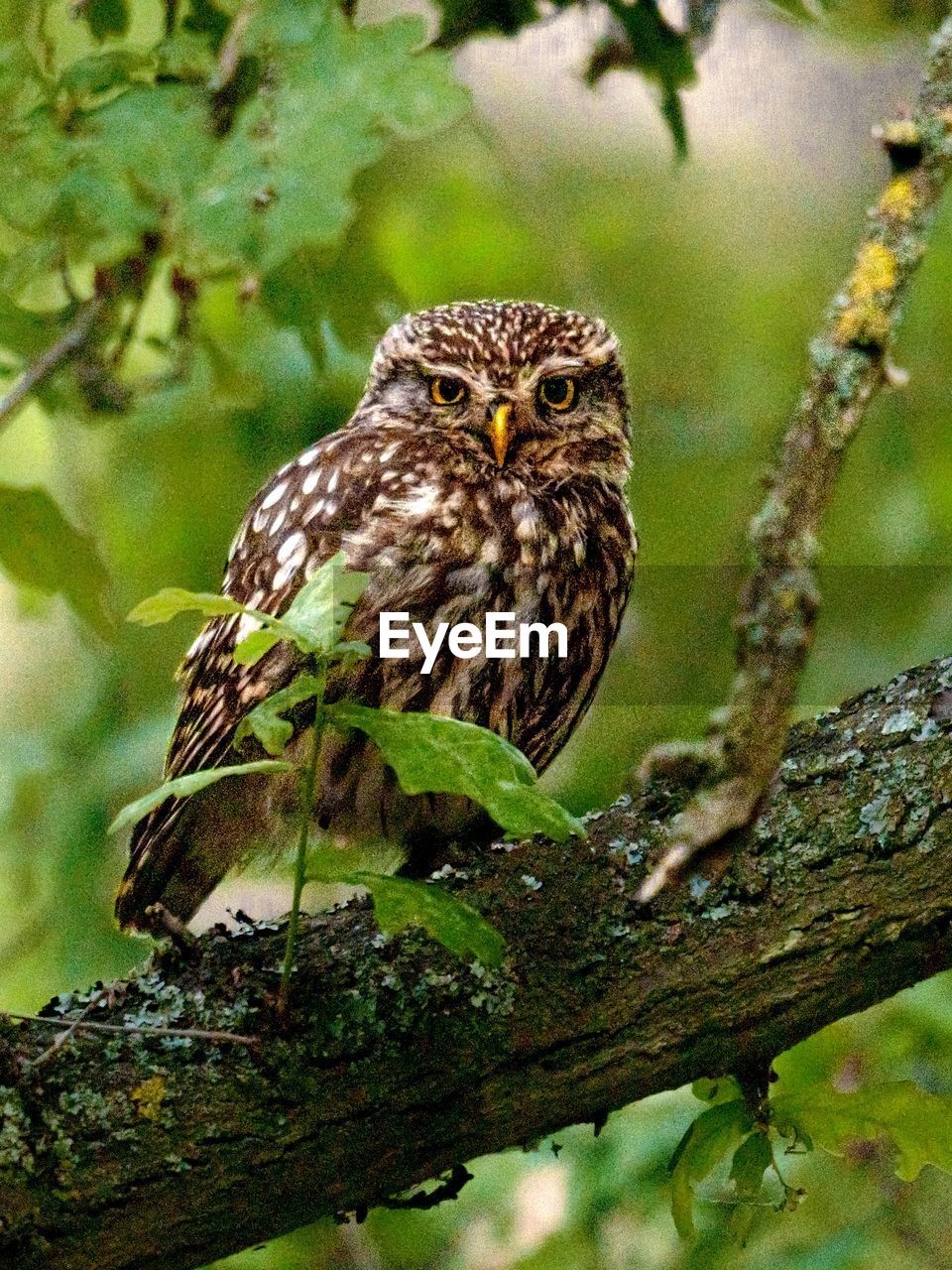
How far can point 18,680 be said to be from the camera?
4660mm

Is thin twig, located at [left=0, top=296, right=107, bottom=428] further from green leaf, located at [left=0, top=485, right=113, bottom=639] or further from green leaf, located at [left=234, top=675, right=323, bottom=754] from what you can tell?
green leaf, located at [left=234, top=675, right=323, bottom=754]

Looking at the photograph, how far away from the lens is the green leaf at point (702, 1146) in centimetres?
202

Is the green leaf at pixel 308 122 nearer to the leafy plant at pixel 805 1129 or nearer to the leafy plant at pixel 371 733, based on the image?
the leafy plant at pixel 371 733

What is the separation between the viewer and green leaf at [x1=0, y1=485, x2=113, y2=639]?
8.56 ft

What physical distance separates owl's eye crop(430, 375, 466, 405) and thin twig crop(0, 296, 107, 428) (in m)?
0.61

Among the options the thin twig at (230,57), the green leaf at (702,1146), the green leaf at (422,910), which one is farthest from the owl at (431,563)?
the green leaf at (422,910)

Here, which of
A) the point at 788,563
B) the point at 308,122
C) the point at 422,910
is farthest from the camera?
the point at 308,122

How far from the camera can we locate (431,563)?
2.64 meters

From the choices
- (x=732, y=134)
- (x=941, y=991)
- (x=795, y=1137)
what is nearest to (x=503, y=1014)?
(x=795, y=1137)

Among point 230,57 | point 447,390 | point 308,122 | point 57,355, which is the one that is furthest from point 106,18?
point 447,390

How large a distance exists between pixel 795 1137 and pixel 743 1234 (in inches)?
9.1

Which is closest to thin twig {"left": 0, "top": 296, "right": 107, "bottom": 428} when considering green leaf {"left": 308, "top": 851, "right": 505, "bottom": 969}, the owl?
the owl

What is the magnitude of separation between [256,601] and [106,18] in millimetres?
987

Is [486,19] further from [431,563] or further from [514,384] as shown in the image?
[431,563]
